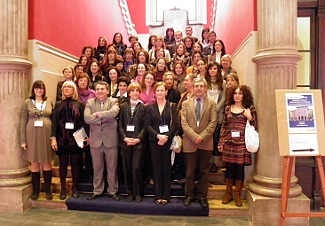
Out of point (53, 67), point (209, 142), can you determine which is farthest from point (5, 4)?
point (209, 142)

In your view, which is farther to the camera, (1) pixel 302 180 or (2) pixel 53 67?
(2) pixel 53 67

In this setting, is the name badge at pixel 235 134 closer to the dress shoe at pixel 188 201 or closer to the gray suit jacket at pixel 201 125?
the gray suit jacket at pixel 201 125

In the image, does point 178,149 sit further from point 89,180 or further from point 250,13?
point 250,13

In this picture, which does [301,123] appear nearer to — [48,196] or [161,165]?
[161,165]

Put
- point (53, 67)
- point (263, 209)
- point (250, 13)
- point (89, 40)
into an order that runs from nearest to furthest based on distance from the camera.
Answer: point (263, 209)
point (250, 13)
point (53, 67)
point (89, 40)

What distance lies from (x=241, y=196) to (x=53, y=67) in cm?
316

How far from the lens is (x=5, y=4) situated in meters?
3.66

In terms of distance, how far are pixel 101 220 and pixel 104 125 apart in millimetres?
1078

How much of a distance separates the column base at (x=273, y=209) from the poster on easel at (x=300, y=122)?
0.70 m

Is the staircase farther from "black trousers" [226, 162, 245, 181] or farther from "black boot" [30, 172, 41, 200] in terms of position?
"black trousers" [226, 162, 245, 181]

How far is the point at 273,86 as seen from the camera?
326 cm

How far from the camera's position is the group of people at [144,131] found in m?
3.47

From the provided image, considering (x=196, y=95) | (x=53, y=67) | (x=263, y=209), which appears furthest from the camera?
(x=53, y=67)

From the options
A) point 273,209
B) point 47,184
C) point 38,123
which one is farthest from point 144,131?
point 273,209
